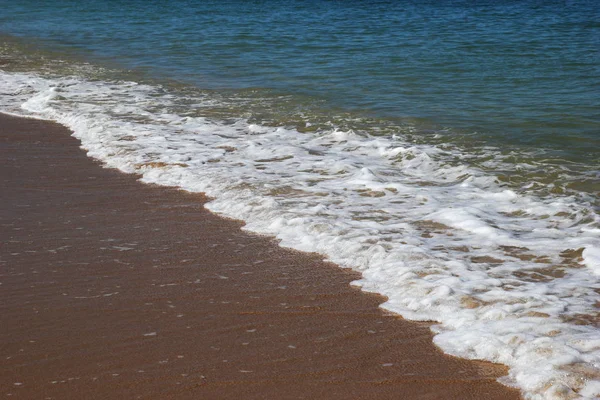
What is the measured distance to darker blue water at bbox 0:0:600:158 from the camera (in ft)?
36.1

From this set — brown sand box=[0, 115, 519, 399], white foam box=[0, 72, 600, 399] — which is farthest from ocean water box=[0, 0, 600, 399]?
brown sand box=[0, 115, 519, 399]

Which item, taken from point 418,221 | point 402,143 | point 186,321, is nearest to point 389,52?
point 402,143

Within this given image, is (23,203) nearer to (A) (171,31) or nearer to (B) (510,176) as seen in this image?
(B) (510,176)

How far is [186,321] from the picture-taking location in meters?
4.68

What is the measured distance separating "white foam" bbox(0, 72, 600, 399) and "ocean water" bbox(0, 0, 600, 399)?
0.06 ft

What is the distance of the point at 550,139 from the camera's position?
943 cm

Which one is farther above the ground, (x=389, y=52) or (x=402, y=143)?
(x=389, y=52)

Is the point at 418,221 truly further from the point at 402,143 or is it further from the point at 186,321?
the point at 402,143

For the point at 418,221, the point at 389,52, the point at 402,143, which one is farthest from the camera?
the point at 389,52

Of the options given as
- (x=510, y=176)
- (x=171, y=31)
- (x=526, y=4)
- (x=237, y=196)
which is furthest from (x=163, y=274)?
(x=526, y=4)

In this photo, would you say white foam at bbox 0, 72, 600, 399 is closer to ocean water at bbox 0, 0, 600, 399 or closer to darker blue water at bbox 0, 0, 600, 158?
ocean water at bbox 0, 0, 600, 399

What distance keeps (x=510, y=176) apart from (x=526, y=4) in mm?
18428

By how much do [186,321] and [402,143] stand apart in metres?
5.19

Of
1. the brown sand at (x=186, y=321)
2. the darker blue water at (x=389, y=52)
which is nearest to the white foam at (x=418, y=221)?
the brown sand at (x=186, y=321)
